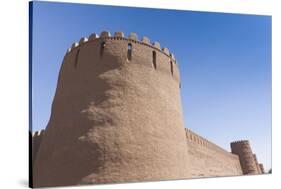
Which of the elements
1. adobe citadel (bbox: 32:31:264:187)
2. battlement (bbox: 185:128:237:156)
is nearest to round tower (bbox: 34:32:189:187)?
adobe citadel (bbox: 32:31:264:187)

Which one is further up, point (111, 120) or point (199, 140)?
point (111, 120)

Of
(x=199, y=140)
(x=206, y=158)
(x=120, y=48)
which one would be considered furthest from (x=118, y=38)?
(x=206, y=158)

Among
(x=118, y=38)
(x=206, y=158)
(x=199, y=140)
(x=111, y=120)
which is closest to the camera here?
(x=111, y=120)

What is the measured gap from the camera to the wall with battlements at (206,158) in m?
13.3

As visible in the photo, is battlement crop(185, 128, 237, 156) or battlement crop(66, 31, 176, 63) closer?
battlement crop(66, 31, 176, 63)

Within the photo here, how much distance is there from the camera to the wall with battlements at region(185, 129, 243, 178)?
13323 millimetres

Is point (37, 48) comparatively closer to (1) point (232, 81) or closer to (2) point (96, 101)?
(2) point (96, 101)

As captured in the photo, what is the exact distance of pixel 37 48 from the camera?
8.97 meters

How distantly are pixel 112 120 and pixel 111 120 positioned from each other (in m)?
0.02

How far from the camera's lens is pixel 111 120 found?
32.8 ft

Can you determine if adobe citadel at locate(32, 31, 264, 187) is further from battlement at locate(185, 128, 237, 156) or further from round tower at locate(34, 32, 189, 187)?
battlement at locate(185, 128, 237, 156)

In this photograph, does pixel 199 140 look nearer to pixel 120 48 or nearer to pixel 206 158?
pixel 206 158

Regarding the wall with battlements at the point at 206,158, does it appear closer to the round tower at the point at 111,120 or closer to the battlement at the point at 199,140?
the battlement at the point at 199,140
